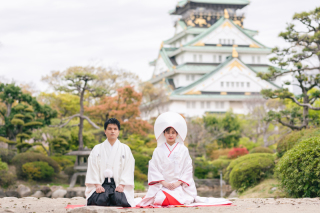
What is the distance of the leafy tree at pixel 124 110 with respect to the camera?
71.3 feet

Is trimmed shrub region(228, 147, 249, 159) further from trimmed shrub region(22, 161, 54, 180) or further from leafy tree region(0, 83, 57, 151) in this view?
leafy tree region(0, 83, 57, 151)

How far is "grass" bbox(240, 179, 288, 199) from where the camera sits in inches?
434

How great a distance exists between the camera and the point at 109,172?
6.52 meters

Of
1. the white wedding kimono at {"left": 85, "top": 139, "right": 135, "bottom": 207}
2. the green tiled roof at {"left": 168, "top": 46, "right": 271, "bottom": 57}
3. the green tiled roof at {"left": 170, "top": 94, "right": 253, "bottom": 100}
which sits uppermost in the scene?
the green tiled roof at {"left": 168, "top": 46, "right": 271, "bottom": 57}

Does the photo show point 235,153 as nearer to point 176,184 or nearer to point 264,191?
point 264,191

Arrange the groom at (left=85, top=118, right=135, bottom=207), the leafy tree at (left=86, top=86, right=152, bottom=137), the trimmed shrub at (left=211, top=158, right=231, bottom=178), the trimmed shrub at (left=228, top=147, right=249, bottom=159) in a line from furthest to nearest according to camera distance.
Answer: the leafy tree at (left=86, top=86, right=152, bottom=137) < the trimmed shrub at (left=228, top=147, right=249, bottom=159) < the trimmed shrub at (left=211, top=158, right=231, bottom=178) < the groom at (left=85, top=118, right=135, bottom=207)

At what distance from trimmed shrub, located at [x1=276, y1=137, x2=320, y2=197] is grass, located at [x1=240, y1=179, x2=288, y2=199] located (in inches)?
59.5

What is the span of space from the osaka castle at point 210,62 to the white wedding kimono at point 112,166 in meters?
26.0

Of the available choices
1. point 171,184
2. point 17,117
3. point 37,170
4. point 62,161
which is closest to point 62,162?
point 62,161

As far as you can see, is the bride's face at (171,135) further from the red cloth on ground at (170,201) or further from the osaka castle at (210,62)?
the osaka castle at (210,62)

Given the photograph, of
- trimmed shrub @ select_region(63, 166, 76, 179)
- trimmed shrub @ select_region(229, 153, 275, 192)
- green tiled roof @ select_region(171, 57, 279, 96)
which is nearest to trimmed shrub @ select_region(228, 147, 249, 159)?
trimmed shrub @ select_region(229, 153, 275, 192)

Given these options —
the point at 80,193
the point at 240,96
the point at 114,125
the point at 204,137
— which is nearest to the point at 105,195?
the point at 114,125

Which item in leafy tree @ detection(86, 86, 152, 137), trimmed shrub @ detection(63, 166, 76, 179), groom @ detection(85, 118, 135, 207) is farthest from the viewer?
leafy tree @ detection(86, 86, 152, 137)

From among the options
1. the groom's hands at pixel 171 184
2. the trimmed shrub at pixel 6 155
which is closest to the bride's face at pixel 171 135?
the groom's hands at pixel 171 184
